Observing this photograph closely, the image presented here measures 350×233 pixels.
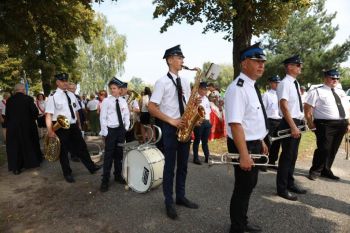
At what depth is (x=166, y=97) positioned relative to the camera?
4.55 meters

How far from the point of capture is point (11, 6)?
1088 cm

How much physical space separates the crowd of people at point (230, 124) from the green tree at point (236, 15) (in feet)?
11.6

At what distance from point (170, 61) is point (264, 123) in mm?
1677

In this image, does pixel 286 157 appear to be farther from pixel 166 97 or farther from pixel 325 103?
pixel 166 97

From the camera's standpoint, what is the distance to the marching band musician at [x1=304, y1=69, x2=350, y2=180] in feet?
20.1

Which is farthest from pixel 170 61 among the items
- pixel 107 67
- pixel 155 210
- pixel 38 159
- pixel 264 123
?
pixel 107 67

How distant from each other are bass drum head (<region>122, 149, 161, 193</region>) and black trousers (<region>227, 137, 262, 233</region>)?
195 centimetres

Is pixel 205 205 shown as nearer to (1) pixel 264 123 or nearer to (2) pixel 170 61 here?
(1) pixel 264 123

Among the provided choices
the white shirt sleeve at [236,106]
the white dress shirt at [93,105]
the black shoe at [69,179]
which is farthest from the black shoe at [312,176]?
the white dress shirt at [93,105]

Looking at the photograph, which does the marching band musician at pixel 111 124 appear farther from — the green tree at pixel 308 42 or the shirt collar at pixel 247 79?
the green tree at pixel 308 42

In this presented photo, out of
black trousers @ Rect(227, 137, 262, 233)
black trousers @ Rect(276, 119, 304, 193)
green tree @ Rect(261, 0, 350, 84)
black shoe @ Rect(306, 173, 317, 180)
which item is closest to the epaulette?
black trousers @ Rect(227, 137, 262, 233)

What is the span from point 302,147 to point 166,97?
6.68 meters

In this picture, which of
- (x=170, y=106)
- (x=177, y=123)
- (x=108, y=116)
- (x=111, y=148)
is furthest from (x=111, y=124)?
(x=177, y=123)

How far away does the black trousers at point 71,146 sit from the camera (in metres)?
6.61
